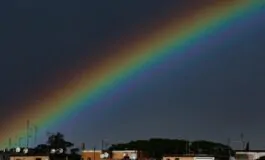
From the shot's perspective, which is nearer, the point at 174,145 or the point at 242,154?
the point at 242,154

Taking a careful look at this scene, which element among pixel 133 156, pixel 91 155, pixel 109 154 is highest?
pixel 109 154

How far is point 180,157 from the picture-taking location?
96938mm

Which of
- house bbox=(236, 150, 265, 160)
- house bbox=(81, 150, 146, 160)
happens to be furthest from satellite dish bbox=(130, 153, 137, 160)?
house bbox=(236, 150, 265, 160)

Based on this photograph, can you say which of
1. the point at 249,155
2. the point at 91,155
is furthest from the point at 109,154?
the point at 249,155

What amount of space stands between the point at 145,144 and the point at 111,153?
2997 centimetres

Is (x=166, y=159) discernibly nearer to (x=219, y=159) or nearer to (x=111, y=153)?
(x=219, y=159)

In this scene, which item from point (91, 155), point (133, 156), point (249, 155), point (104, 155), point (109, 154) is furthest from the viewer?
point (91, 155)

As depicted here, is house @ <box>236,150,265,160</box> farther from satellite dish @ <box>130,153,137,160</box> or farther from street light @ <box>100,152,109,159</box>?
street light @ <box>100,152,109,159</box>

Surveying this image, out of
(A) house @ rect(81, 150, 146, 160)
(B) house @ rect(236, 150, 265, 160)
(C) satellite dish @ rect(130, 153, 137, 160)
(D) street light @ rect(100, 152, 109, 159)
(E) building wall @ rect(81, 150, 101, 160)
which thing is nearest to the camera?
(B) house @ rect(236, 150, 265, 160)

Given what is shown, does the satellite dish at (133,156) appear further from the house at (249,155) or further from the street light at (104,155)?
the house at (249,155)

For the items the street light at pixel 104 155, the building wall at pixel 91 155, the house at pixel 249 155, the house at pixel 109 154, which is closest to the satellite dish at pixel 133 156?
the house at pixel 109 154

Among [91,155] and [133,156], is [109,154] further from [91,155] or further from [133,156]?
[133,156]

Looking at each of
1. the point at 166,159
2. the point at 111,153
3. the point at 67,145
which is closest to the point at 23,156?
the point at 166,159

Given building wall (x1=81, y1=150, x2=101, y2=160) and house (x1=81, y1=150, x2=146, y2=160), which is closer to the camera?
house (x1=81, y1=150, x2=146, y2=160)
